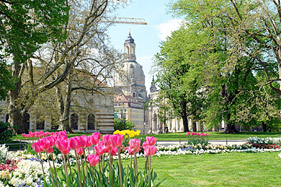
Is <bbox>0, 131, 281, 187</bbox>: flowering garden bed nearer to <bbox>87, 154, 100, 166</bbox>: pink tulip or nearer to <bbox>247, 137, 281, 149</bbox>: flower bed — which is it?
<bbox>87, 154, 100, 166</bbox>: pink tulip

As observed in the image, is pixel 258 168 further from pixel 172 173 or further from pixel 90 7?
pixel 90 7

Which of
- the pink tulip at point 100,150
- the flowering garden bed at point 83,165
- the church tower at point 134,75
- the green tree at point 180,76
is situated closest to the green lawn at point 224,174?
the flowering garden bed at point 83,165

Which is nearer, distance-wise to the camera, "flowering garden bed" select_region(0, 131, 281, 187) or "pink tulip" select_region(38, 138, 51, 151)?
"flowering garden bed" select_region(0, 131, 281, 187)

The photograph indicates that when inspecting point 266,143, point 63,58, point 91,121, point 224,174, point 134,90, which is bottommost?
point 224,174

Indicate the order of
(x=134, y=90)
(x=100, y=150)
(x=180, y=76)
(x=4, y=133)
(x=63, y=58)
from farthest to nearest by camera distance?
1. (x=134, y=90)
2. (x=180, y=76)
3. (x=63, y=58)
4. (x=4, y=133)
5. (x=100, y=150)

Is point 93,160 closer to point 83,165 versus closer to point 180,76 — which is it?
point 83,165

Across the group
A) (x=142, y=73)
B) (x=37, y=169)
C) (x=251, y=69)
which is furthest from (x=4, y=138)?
(x=142, y=73)

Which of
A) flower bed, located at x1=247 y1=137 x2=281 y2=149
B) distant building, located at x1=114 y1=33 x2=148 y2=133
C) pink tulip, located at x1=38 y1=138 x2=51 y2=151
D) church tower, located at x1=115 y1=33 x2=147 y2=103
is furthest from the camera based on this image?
church tower, located at x1=115 y1=33 x2=147 y2=103

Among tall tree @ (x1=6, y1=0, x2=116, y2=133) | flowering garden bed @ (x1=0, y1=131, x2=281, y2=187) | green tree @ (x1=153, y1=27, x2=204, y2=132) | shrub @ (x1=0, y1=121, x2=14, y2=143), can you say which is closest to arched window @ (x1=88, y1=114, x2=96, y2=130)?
green tree @ (x1=153, y1=27, x2=204, y2=132)

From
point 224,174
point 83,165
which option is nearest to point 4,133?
point 224,174

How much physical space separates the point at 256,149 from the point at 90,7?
17.1m

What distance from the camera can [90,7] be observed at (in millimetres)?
24656

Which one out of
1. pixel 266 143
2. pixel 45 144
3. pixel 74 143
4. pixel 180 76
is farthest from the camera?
pixel 180 76

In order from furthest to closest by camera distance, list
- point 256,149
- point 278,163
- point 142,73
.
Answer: point 142,73 → point 256,149 → point 278,163
